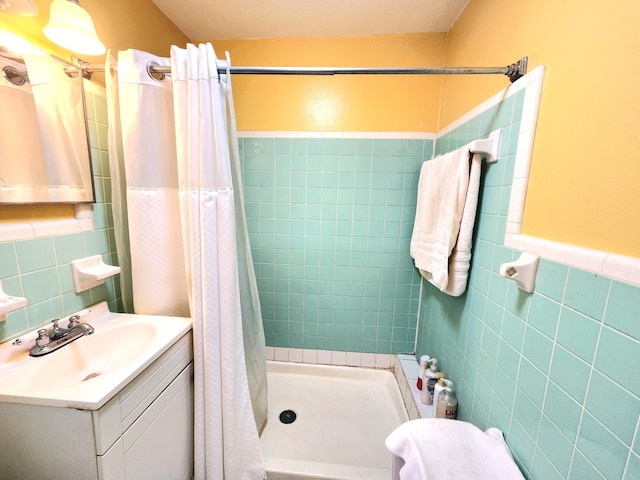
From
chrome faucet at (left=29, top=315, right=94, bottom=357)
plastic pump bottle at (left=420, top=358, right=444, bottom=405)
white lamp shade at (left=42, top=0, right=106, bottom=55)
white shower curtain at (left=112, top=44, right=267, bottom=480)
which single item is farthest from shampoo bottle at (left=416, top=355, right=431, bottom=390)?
white lamp shade at (left=42, top=0, right=106, bottom=55)

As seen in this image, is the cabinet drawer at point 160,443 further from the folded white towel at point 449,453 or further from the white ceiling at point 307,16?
the white ceiling at point 307,16

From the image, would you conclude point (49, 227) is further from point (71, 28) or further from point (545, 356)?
point (545, 356)

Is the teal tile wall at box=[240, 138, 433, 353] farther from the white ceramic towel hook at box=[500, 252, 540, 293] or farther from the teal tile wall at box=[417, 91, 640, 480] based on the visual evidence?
the white ceramic towel hook at box=[500, 252, 540, 293]

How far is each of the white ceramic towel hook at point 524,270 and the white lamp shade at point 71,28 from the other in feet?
5.41

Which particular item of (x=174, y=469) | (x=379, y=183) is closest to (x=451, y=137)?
(x=379, y=183)

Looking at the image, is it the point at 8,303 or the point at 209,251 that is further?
the point at 209,251

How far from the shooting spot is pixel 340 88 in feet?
5.65

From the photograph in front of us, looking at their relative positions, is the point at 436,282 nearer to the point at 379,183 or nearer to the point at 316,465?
the point at 379,183

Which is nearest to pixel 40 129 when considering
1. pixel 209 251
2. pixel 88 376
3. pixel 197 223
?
pixel 197 223

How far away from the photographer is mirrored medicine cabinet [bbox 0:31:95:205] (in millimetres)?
815

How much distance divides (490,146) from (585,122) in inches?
14.9

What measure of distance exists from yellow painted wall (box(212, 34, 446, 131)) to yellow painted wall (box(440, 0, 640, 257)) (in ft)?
2.45

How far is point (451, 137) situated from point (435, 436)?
1487 millimetres

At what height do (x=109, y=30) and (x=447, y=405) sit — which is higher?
(x=109, y=30)
